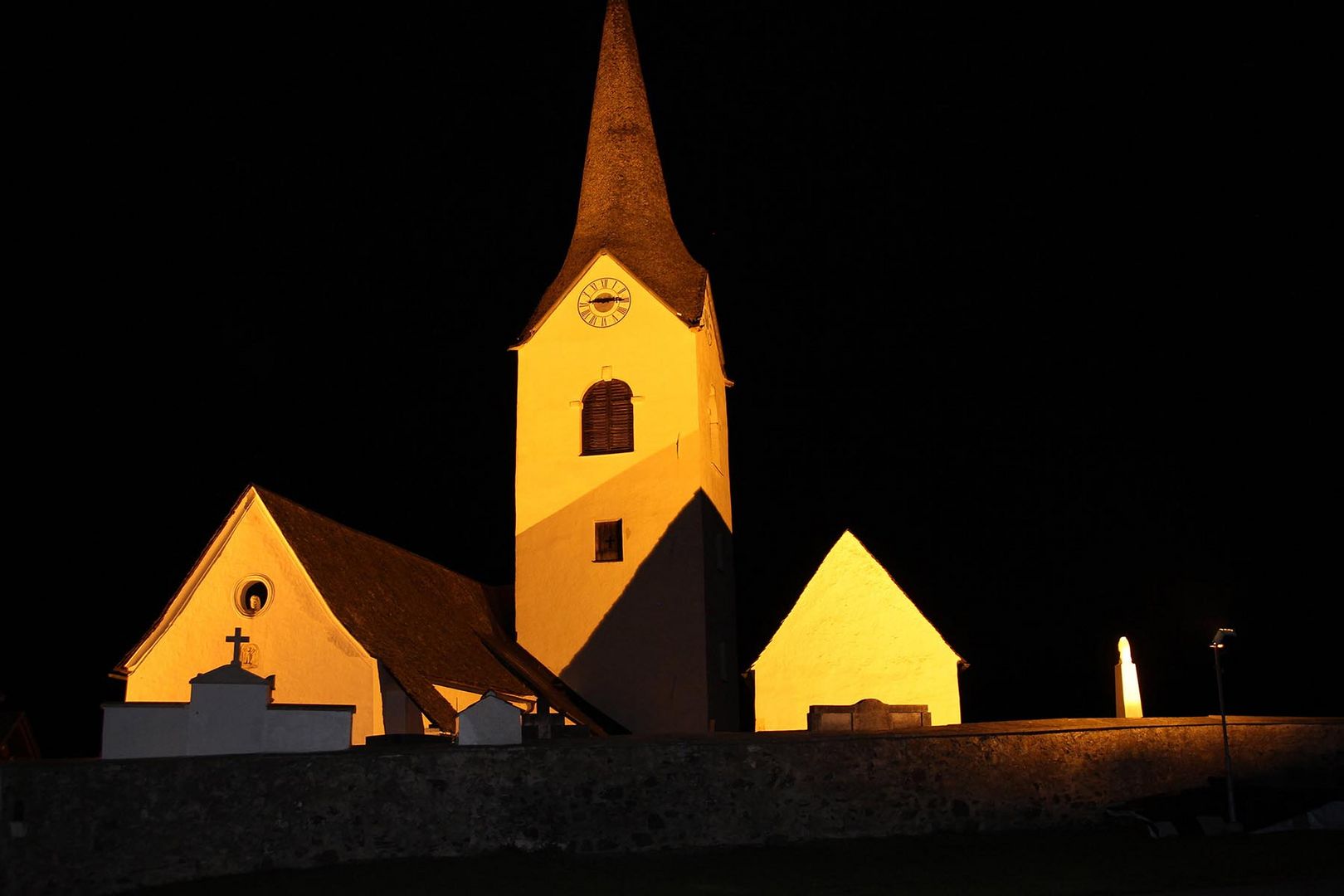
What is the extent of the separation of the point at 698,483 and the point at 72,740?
17.4 m

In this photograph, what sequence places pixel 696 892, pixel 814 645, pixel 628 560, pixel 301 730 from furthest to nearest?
1. pixel 628 560
2. pixel 814 645
3. pixel 301 730
4. pixel 696 892

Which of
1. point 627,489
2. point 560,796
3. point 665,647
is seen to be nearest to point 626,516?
point 627,489

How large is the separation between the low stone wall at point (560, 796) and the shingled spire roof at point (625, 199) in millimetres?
14286

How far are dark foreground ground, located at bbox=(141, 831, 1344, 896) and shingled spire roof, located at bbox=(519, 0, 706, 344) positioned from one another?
15644mm

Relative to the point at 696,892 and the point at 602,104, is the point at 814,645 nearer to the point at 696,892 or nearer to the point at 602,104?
the point at 696,892

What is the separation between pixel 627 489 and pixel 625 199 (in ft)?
23.4

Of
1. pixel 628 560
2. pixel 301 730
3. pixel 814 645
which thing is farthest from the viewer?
pixel 628 560

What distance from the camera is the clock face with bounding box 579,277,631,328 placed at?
29.8 metres

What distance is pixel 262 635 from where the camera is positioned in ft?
73.1

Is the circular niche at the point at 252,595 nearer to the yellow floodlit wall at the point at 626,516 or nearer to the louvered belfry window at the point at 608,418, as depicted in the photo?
the yellow floodlit wall at the point at 626,516

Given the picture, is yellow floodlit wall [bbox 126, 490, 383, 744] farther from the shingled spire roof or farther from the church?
the shingled spire roof

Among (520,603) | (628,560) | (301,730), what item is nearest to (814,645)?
(628,560)

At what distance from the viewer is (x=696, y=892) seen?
44.2ft

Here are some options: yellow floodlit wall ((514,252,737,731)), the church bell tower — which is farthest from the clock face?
yellow floodlit wall ((514,252,737,731))
